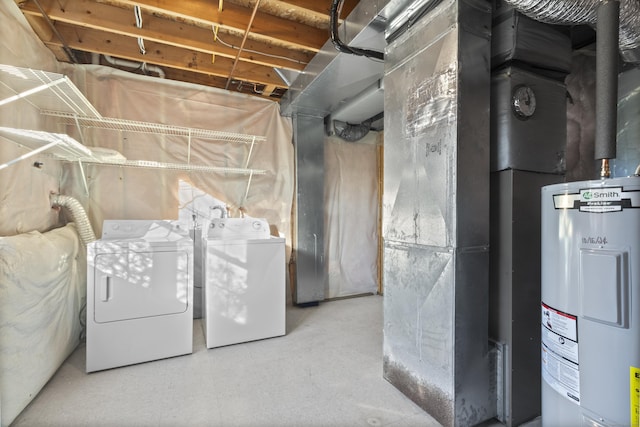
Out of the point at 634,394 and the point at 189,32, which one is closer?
the point at 634,394

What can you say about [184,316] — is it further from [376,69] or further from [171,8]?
[376,69]

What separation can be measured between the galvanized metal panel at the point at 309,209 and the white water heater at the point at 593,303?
258 cm

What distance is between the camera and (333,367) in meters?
2.16

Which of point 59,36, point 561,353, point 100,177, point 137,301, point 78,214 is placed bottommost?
point 137,301

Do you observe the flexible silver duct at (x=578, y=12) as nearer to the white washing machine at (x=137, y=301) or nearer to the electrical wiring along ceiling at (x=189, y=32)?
the electrical wiring along ceiling at (x=189, y=32)

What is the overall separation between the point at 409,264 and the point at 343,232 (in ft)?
7.36

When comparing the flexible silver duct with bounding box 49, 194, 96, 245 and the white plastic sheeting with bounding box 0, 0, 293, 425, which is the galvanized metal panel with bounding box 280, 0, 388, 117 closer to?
the white plastic sheeting with bounding box 0, 0, 293, 425

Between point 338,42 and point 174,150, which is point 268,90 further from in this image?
point 338,42

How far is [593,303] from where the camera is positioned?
1027 millimetres

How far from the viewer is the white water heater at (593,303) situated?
0.95m

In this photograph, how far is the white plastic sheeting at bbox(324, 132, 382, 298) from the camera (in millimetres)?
3928

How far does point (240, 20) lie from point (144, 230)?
1.94 meters

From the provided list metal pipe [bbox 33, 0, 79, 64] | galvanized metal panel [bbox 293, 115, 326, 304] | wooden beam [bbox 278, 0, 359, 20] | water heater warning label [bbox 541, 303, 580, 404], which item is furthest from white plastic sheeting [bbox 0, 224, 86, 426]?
water heater warning label [bbox 541, 303, 580, 404]

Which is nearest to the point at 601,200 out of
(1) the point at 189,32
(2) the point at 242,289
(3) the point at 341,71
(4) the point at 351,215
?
(3) the point at 341,71
